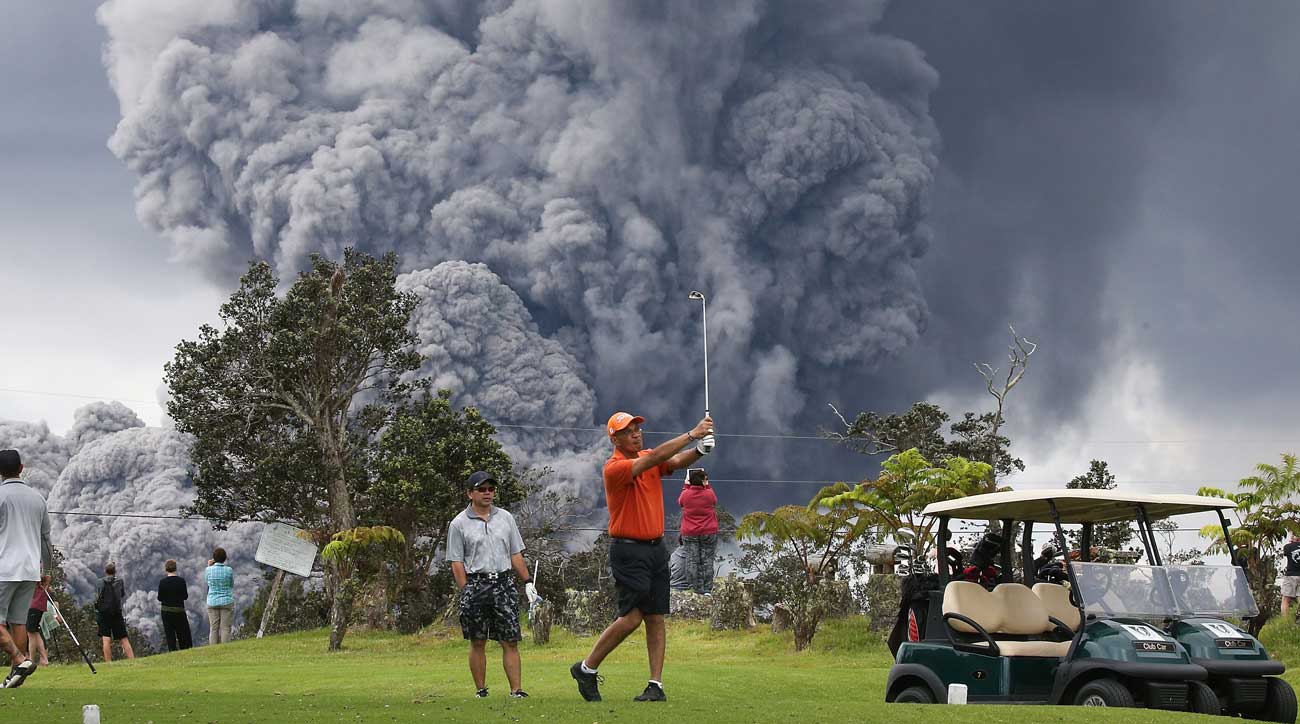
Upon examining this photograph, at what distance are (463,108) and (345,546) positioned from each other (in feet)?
328

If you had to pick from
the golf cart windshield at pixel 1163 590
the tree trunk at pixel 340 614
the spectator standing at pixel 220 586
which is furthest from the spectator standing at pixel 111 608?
the golf cart windshield at pixel 1163 590

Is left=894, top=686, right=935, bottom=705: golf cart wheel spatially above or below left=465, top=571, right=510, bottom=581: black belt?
below

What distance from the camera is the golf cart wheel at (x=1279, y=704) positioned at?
8.85 metres

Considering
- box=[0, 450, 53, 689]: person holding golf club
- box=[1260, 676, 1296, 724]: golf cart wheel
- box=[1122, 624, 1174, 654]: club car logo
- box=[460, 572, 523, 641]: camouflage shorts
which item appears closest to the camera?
box=[1122, 624, 1174, 654]: club car logo

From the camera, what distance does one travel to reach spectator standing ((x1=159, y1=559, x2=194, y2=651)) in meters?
22.5

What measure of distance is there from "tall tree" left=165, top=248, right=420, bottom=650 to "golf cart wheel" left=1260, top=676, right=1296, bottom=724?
99.1 ft

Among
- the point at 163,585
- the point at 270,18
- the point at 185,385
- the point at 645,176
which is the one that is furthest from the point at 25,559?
the point at 270,18

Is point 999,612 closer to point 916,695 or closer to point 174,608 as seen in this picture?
point 916,695

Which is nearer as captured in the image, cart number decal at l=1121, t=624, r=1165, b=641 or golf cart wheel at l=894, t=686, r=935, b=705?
cart number decal at l=1121, t=624, r=1165, b=641

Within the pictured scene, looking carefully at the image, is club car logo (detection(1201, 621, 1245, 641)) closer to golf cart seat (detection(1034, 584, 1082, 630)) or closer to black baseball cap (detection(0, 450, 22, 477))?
golf cart seat (detection(1034, 584, 1082, 630))

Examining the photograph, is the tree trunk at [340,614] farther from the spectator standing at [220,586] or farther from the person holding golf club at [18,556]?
the person holding golf club at [18,556]

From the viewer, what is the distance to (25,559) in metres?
9.88

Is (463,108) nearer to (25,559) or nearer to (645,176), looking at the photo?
(645,176)

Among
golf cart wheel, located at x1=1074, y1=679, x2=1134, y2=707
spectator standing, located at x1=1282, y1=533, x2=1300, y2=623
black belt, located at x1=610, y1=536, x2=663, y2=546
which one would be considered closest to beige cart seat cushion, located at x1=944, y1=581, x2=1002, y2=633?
golf cart wheel, located at x1=1074, y1=679, x2=1134, y2=707
